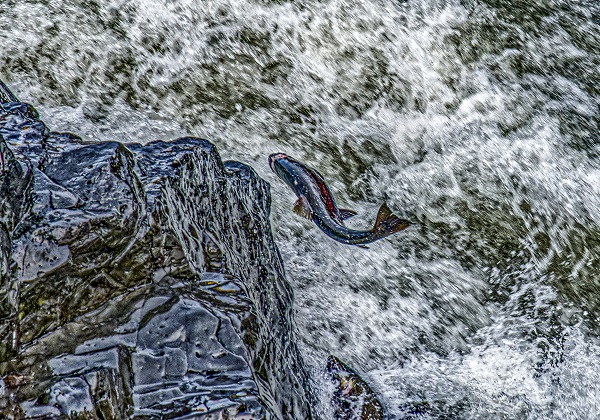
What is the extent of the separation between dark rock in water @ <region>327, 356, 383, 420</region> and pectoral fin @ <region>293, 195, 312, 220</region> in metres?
0.89

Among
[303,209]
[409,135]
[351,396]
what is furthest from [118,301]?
[409,135]

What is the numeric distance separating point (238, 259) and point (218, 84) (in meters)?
2.45

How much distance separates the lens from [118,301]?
6.55 feet

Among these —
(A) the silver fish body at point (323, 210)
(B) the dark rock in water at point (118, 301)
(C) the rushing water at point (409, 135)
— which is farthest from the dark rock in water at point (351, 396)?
(A) the silver fish body at point (323, 210)

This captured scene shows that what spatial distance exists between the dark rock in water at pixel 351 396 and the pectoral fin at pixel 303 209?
888 millimetres

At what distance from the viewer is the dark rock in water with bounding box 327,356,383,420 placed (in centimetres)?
290

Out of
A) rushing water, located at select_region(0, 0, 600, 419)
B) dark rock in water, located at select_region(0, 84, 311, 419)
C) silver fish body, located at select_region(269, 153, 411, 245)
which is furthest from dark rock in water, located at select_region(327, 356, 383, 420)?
silver fish body, located at select_region(269, 153, 411, 245)

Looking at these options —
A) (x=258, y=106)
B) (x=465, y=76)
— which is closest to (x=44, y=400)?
(x=258, y=106)

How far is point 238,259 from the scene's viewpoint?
2.47 meters

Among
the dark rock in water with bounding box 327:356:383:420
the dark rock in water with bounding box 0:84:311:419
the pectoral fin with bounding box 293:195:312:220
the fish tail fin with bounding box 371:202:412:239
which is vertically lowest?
the dark rock in water with bounding box 327:356:383:420

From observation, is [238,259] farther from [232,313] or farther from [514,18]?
[514,18]

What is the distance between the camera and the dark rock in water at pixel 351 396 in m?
2.90

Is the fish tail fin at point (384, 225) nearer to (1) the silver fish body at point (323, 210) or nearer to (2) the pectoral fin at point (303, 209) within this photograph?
(1) the silver fish body at point (323, 210)

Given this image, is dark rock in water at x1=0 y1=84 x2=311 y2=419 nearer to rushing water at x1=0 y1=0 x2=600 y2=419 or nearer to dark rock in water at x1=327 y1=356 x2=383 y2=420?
dark rock in water at x1=327 y1=356 x2=383 y2=420
